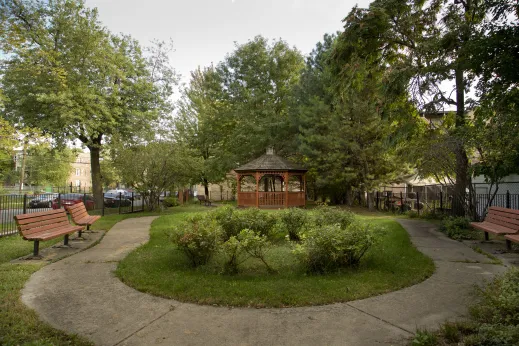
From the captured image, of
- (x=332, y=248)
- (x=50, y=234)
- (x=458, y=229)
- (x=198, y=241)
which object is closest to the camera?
(x=332, y=248)

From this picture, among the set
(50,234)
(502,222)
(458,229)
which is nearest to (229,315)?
(50,234)

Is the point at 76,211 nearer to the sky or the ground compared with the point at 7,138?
nearer to the ground

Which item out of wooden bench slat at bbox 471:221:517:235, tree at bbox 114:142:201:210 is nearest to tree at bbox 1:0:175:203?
tree at bbox 114:142:201:210

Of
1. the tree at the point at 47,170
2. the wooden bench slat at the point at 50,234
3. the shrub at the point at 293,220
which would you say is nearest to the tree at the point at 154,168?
the wooden bench slat at the point at 50,234

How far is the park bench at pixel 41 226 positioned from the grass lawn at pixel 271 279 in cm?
192

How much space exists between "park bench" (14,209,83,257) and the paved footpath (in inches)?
58.7

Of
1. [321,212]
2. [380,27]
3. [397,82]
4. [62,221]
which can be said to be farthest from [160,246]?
[380,27]

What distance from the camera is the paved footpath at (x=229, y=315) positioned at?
3379 mm

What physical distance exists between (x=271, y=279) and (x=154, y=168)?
12.9 metres

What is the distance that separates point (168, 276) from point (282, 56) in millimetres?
26875

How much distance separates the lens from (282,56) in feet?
95.6

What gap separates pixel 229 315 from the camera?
3980 mm

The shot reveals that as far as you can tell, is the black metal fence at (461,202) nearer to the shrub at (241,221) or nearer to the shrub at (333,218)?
the shrub at (333,218)

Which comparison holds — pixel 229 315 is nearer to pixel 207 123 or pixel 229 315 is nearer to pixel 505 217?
pixel 505 217
